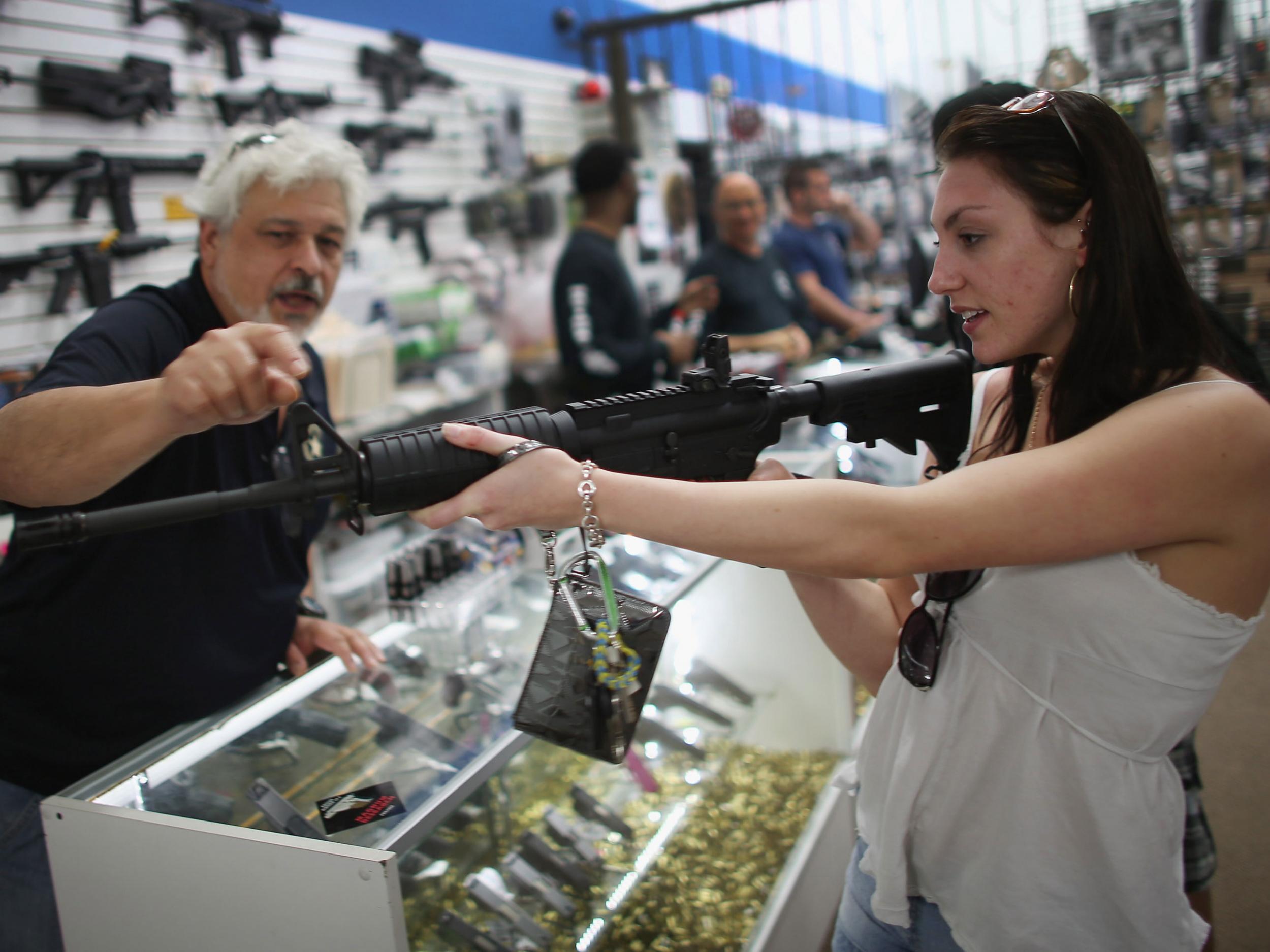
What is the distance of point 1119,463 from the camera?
39.2 inches

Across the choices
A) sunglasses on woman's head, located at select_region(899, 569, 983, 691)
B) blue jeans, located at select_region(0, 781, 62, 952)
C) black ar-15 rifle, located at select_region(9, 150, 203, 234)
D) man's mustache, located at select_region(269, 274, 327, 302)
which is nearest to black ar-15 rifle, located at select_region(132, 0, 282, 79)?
black ar-15 rifle, located at select_region(9, 150, 203, 234)

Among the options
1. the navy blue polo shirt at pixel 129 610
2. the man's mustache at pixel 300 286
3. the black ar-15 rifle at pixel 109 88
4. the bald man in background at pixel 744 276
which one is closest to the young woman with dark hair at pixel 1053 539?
the navy blue polo shirt at pixel 129 610

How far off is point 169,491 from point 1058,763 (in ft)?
4.69

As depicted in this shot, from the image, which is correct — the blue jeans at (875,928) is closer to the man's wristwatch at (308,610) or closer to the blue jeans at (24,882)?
the man's wristwatch at (308,610)

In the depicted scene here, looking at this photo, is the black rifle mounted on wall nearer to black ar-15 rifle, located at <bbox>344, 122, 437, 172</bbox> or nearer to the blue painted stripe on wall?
black ar-15 rifle, located at <bbox>344, 122, 437, 172</bbox>

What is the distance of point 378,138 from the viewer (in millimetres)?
4746

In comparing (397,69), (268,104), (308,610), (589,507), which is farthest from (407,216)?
(589,507)

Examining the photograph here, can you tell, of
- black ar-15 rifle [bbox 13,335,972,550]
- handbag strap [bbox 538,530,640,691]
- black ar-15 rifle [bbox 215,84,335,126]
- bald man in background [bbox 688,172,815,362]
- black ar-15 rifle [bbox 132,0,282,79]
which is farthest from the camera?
bald man in background [bbox 688,172,815,362]

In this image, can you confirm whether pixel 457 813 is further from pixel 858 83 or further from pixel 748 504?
pixel 858 83

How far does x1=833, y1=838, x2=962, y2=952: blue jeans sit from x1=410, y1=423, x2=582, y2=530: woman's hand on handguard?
79 centimetres

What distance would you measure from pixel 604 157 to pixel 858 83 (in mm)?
14058

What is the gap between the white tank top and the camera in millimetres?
1082

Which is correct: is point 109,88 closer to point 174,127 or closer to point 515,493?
point 174,127

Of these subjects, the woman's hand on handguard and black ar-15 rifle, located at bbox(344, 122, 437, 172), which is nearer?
the woman's hand on handguard
